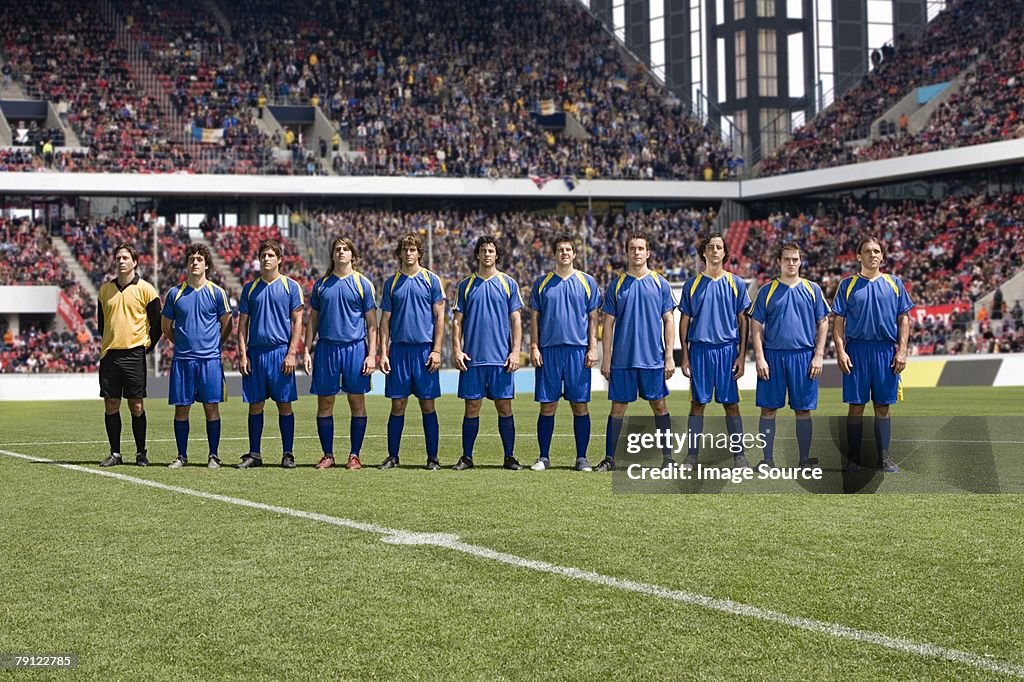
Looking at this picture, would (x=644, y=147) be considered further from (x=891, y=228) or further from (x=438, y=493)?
(x=438, y=493)

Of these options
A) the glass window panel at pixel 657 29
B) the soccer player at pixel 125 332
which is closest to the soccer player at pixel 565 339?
the soccer player at pixel 125 332

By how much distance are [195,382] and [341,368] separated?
4.38 ft

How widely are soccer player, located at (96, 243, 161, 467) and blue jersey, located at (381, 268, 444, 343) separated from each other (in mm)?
2159

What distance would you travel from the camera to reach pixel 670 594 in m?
5.43

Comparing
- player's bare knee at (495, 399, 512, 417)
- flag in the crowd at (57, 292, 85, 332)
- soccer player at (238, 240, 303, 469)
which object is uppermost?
flag in the crowd at (57, 292, 85, 332)

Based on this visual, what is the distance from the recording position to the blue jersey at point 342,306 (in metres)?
10.7

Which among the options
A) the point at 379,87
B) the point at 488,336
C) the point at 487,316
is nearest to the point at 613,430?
the point at 488,336

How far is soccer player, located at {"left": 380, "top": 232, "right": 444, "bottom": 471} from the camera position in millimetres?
10586

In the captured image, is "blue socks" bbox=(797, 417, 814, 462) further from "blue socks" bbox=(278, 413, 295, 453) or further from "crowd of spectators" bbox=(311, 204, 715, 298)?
"crowd of spectators" bbox=(311, 204, 715, 298)

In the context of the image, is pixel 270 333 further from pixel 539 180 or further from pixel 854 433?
pixel 539 180

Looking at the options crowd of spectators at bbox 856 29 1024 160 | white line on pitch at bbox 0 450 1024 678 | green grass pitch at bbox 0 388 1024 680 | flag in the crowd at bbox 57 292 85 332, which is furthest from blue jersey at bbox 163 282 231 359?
crowd of spectators at bbox 856 29 1024 160

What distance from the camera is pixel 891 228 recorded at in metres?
46.3

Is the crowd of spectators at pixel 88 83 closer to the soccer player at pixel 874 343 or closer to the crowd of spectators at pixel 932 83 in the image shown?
the crowd of spectators at pixel 932 83
